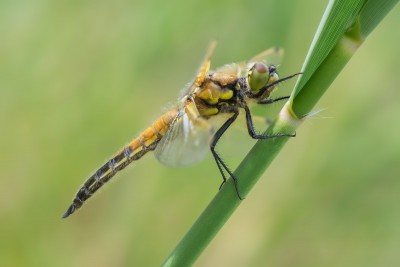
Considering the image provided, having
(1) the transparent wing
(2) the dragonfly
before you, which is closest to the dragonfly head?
(2) the dragonfly

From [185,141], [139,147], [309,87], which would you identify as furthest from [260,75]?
[309,87]

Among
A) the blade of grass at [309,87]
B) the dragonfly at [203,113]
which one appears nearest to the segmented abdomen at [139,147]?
the dragonfly at [203,113]

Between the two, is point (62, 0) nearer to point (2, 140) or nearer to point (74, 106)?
point (74, 106)

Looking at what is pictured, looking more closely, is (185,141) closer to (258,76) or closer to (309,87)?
(258,76)

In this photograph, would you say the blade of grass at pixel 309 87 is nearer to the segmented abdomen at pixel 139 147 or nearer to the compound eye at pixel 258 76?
the compound eye at pixel 258 76

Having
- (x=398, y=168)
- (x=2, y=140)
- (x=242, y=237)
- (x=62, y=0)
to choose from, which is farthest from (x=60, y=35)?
(x=398, y=168)

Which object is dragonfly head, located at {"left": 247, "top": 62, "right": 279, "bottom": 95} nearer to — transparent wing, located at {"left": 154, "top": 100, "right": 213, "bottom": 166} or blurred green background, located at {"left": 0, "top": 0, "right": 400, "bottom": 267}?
transparent wing, located at {"left": 154, "top": 100, "right": 213, "bottom": 166}

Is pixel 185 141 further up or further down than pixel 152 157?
further up
